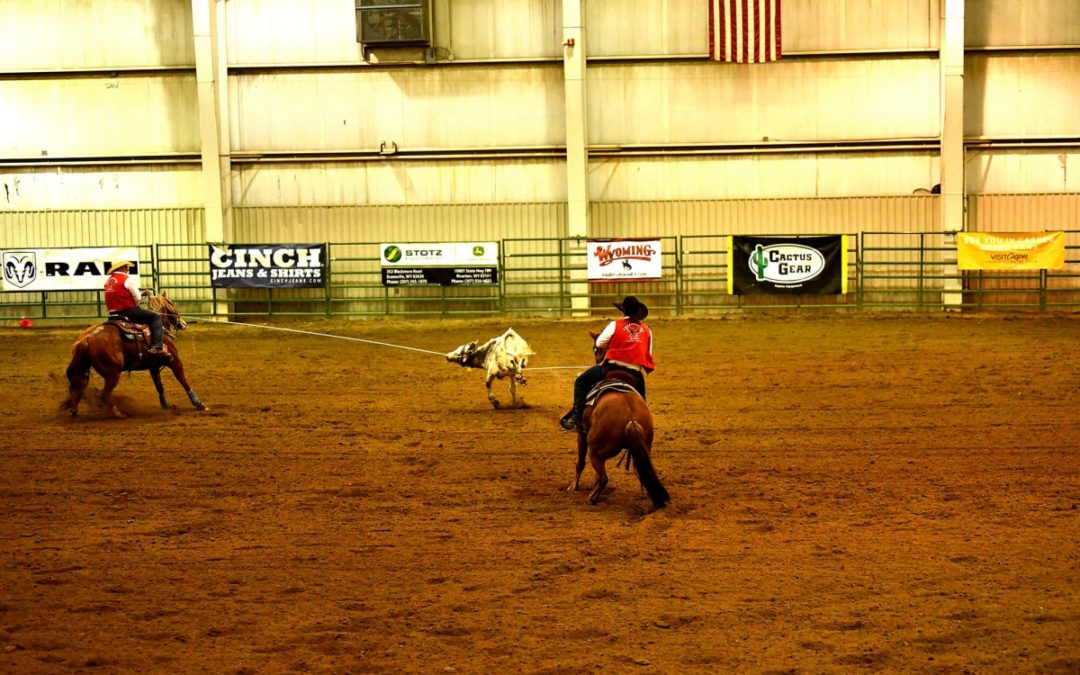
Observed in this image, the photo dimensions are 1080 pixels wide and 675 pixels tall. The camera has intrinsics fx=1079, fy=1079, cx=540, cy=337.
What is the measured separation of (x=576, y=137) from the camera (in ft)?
77.0

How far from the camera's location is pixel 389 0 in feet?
76.8

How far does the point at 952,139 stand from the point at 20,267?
2027cm

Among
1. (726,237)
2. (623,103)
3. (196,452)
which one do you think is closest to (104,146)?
(623,103)

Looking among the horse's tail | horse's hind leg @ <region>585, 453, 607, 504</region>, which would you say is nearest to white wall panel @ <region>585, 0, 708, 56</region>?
horse's hind leg @ <region>585, 453, 607, 504</region>

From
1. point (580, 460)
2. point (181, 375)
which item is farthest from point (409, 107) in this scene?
point (580, 460)

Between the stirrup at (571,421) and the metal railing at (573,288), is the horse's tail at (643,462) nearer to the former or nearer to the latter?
the stirrup at (571,421)

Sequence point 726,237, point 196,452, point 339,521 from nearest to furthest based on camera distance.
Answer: point 339,521 < point 196,452 < point 726,237

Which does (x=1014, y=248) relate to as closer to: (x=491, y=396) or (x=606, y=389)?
(x=491, y=396)

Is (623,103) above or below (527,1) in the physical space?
below

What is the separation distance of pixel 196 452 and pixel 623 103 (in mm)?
15346

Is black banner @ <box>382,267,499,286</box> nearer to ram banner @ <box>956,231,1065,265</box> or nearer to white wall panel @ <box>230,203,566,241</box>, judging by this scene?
white wall panel @ <box>230,203,566,241</box>

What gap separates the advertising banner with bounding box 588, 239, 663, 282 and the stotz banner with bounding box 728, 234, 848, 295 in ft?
5.20

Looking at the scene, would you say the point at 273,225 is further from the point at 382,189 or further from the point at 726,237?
the point at 726,237

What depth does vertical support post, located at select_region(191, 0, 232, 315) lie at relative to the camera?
77.5 feet
